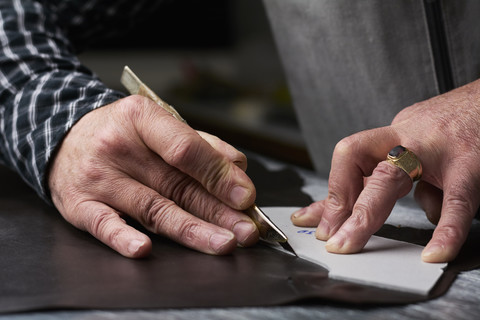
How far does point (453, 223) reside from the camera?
0.64m

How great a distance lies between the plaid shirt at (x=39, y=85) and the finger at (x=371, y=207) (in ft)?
1.29

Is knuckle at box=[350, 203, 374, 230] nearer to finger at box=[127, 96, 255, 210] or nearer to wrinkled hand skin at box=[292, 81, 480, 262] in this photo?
wrinkled hand skin at box=[292, 81, 480, 262]

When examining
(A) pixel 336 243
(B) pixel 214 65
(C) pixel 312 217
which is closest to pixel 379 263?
(A) pixel 336 243

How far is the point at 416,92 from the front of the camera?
0.98m

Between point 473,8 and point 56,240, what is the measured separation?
0.70 metres

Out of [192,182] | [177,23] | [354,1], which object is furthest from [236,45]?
[192,182]

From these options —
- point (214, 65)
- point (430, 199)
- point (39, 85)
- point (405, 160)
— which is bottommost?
point (214, 65)

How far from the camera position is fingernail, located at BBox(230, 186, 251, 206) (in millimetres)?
684

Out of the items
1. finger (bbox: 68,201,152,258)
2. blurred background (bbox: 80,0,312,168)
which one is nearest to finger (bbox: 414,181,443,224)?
finger (bbox: 68,201,152,258)

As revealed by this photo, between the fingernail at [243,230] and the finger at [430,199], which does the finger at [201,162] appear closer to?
the fingernail at [243,230]

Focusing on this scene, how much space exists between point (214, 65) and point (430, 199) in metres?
2.84

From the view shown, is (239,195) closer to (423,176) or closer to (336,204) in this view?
(336,204)

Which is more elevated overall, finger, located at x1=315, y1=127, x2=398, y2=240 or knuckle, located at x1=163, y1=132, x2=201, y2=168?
knuckle, located at x1=163, y1=132, x2=201, y2=168

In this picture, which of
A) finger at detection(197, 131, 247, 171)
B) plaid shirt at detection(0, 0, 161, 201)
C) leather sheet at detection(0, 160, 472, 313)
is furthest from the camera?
plaid shirt at detection(0, 0, 161, 201)
